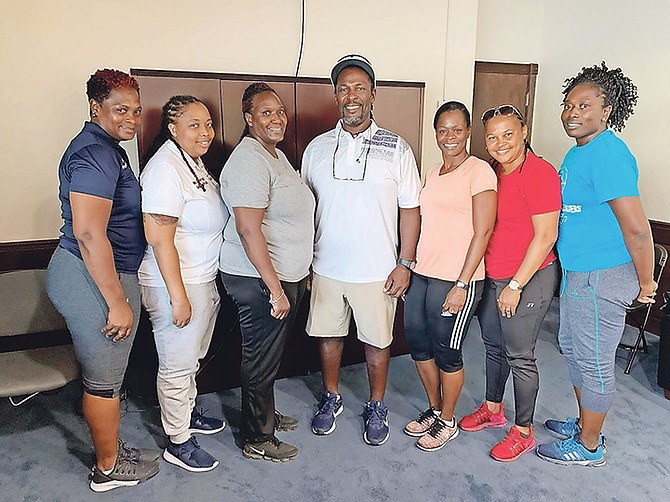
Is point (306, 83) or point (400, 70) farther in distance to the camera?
point (400, 70)

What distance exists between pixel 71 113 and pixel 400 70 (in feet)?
6.03

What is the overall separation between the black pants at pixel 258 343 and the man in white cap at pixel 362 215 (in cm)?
22

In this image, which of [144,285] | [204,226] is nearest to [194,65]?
[204,226]

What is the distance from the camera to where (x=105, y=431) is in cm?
211

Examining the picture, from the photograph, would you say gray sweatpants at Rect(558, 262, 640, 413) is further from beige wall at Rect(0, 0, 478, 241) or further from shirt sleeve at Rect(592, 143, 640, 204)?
beige wall at Rect(0, 0, 478, 241)

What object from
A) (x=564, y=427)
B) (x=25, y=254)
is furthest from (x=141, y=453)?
(x=564, y=427)

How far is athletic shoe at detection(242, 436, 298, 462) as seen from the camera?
7.79 feet

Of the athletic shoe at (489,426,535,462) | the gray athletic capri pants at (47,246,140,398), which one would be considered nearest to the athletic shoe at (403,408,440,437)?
the athletic shoe at (489,426,535,462)

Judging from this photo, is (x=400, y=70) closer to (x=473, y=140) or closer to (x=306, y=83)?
(x=306, y=83)

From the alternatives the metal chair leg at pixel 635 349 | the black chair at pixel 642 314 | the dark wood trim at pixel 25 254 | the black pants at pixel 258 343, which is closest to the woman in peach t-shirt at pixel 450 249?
the black pants at pixel 258 343

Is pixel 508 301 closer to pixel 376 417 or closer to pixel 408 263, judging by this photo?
pixel 408 263

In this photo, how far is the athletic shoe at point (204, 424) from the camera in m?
2.59

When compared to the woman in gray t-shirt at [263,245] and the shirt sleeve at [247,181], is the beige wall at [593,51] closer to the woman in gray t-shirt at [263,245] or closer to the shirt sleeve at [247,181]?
the woman in gray t-shirt at [263,245]

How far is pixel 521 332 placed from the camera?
7.43 feet
